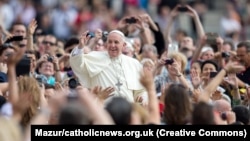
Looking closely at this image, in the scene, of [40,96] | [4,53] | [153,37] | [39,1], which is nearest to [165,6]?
[39,1]

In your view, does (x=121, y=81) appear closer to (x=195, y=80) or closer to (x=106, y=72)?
(x=106, y=72)

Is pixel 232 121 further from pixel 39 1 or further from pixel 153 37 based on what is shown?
pixel 39 1

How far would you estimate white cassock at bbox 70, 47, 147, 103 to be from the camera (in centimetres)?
1456

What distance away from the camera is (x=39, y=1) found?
31469 mm

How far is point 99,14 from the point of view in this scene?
30531 millimetres

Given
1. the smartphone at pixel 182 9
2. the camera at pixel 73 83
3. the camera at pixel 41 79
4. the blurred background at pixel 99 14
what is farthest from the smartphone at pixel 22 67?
the blurred background at pixel 99 14

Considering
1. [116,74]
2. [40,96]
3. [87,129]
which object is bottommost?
[87,129]

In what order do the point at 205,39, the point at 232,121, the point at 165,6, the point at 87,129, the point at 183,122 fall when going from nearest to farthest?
the point at 87,129
the point at 183,122
the point at 232,121
the point at 205,39
the point at 165,6

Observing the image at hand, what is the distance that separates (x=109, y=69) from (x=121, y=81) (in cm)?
23

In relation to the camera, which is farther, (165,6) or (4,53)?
(165,6)

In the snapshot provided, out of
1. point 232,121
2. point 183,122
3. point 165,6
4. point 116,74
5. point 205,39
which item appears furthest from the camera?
point 165,6

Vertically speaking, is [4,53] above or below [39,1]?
below

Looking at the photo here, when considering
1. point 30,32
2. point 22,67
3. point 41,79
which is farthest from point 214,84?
point 30,32

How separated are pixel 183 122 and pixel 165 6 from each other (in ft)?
64.9
